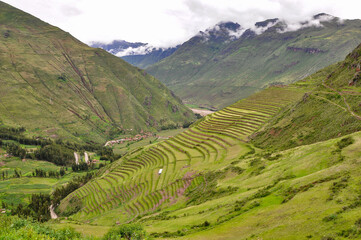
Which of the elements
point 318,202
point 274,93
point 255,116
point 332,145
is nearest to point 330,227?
point 318,202

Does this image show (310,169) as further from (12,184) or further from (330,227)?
(12,184)

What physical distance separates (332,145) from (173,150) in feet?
215

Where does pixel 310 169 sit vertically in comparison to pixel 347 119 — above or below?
below

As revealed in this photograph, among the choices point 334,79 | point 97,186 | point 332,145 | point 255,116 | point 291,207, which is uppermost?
point 334,79

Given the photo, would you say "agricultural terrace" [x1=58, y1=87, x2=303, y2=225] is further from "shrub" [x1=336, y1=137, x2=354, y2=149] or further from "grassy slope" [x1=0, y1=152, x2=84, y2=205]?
"shrub" [x1=336, y1=137, x2=354, y2=149]

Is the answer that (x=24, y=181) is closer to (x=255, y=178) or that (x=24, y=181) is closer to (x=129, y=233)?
(x=129, y=233)

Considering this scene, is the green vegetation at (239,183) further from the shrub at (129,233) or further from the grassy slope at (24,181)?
the grassy slope at (24,181)

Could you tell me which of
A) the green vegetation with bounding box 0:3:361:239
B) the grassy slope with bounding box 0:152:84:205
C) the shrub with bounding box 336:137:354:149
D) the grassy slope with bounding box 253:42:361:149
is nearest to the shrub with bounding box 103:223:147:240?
the green vegetation with bounding box 0:3:361:239

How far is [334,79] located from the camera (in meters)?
78.5

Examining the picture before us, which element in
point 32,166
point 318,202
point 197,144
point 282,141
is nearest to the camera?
point 318,202

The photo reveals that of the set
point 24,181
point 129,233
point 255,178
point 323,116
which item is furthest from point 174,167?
point 24,181

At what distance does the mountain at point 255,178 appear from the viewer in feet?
78.8

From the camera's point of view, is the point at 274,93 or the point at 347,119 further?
the point at 274,93

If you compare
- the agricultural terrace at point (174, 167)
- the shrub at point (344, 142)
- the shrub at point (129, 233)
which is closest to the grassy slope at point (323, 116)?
the agricultural terrace at point (174, 167)
